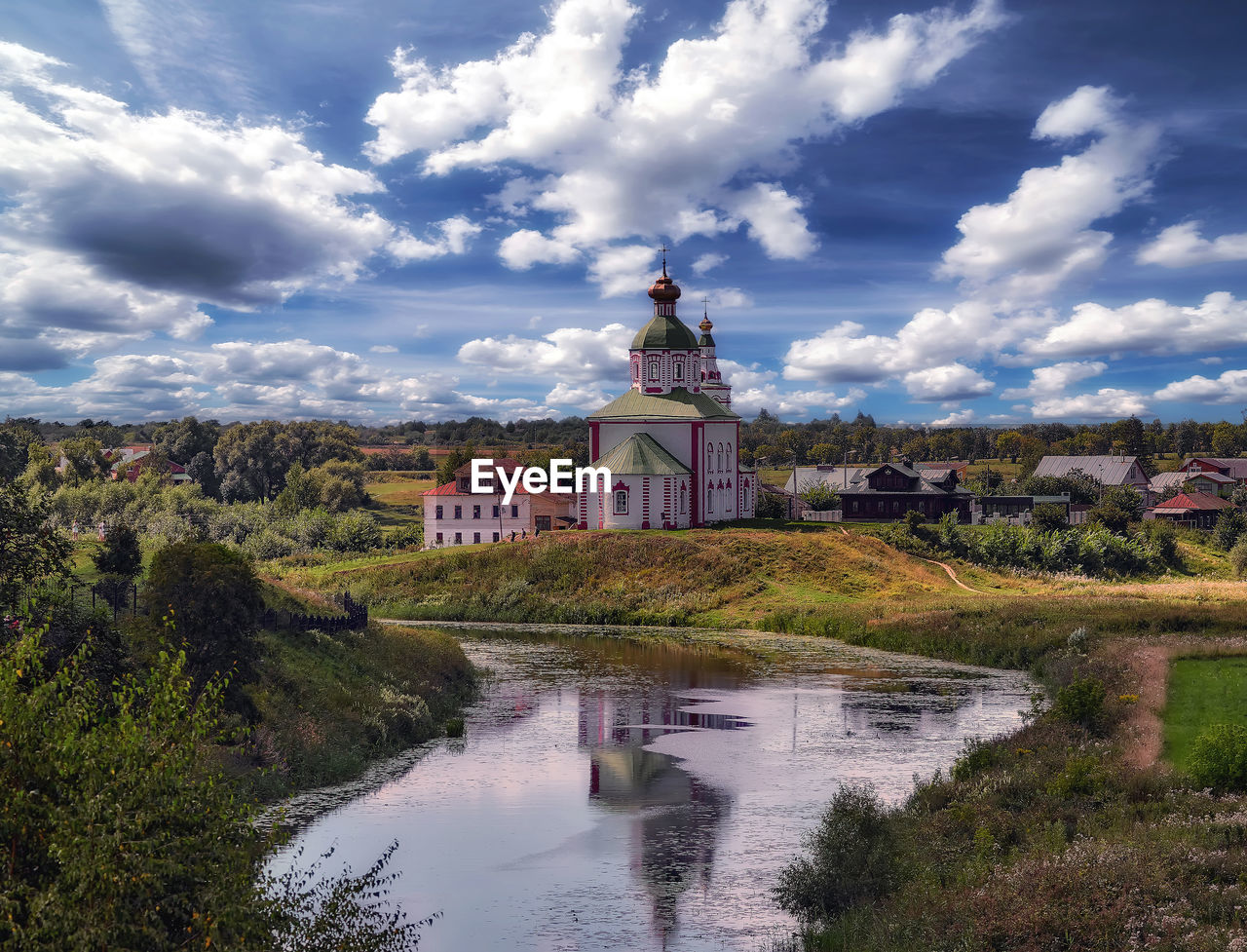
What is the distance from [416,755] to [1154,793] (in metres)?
16.4

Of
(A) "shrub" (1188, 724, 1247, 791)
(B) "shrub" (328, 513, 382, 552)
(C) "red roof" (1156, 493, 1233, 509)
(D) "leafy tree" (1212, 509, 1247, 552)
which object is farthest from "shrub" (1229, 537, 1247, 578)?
(B) "shrub" (328, 513, 382, 552)

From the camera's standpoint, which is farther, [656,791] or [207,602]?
[656,791]

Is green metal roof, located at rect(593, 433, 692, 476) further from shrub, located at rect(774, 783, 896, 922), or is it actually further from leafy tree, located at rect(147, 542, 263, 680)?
shrub, located at rect(774, 783, 896, 922)

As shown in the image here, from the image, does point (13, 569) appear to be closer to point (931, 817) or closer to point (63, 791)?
point (63, 791)

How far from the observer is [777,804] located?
20203 mm

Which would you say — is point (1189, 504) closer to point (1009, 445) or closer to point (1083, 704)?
point (1083, 704)

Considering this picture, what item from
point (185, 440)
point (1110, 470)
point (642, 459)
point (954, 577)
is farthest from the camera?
point (185, 440)

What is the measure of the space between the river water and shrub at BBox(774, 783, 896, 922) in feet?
1.47

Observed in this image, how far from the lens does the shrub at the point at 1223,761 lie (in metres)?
16.0

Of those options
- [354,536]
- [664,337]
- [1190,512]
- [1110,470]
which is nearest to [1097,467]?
[1110,470]

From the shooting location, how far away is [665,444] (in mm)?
68375

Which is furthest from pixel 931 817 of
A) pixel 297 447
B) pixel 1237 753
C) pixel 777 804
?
pixel 297 447

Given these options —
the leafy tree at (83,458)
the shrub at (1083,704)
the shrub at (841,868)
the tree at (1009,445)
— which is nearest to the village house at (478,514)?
the leafy tree at (83,458)

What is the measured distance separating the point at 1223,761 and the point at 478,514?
66.9 m
